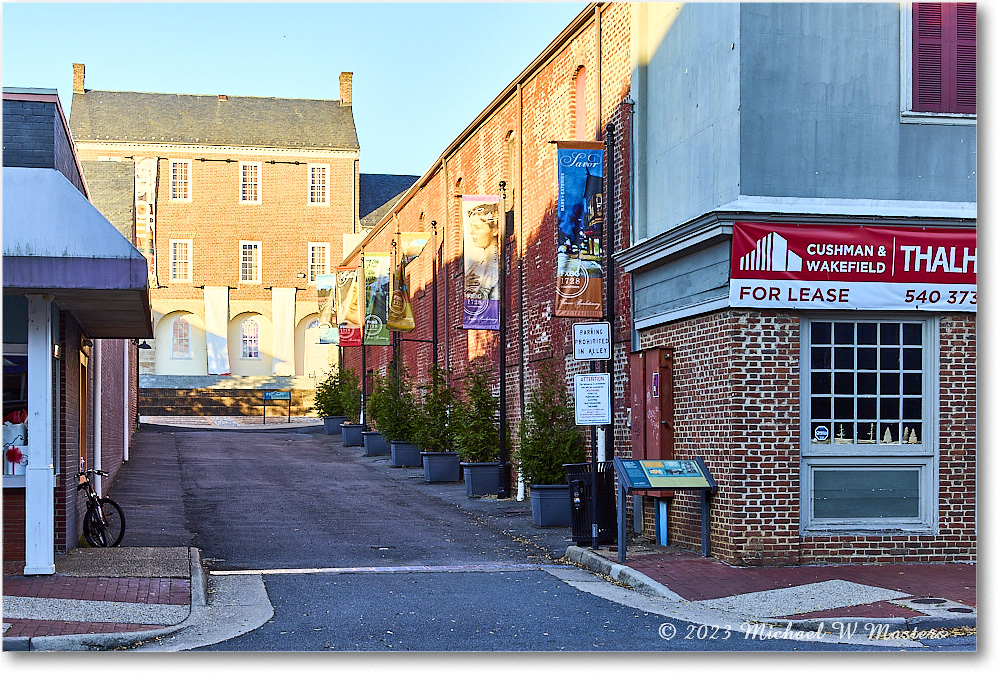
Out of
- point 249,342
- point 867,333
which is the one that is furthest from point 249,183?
point 867,333

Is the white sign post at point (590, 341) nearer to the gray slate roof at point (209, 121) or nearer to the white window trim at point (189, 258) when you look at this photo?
the white window trim at point (189, 258)

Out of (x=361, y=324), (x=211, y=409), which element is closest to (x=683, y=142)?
(x=361, y=324)

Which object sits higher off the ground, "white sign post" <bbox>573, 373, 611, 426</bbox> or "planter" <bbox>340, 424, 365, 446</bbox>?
"white sign post" <bbox>573, 373, 611, 426</bbox>

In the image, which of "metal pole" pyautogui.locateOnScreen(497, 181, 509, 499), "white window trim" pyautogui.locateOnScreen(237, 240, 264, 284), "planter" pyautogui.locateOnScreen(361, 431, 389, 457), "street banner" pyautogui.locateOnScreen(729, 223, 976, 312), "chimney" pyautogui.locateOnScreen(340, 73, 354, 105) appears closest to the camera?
"street banner" pyautogui.locateOnScreen(729, 223, 976, 312)

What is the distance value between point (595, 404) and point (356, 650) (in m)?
6.48

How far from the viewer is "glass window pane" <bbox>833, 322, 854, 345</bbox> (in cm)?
1348

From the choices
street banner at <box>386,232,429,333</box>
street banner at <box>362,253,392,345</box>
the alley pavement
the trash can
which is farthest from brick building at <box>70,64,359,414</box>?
the alley pavement

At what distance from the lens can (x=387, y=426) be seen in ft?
99.6

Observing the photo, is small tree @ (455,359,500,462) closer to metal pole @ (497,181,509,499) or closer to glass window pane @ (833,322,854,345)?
metal pole @ (497,181,509,499)

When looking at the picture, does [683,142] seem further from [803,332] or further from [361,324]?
[361,324]

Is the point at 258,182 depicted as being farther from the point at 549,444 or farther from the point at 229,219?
the point at 549,444

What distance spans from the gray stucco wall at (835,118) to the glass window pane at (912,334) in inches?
58.1

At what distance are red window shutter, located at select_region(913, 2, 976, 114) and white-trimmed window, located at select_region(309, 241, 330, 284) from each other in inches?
1926

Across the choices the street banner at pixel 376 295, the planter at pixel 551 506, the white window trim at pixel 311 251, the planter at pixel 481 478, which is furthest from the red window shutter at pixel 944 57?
the white window trim at pixel 311 251
